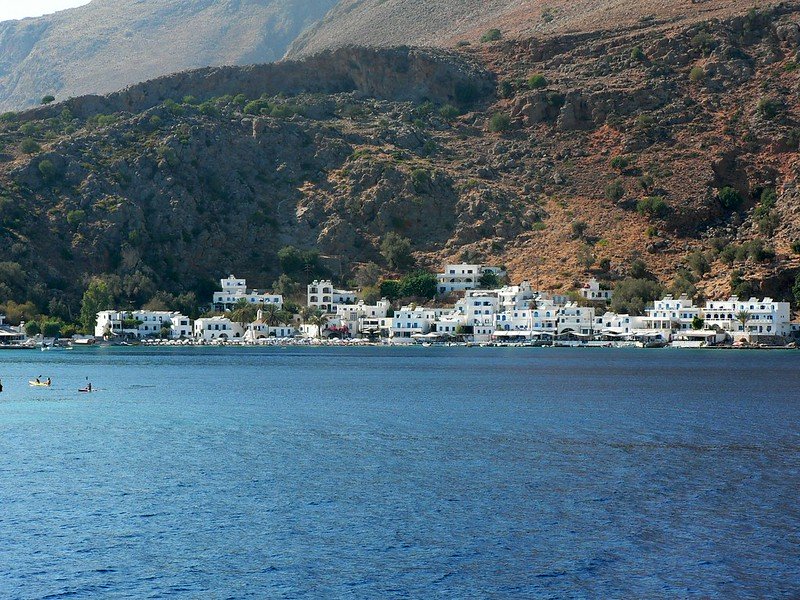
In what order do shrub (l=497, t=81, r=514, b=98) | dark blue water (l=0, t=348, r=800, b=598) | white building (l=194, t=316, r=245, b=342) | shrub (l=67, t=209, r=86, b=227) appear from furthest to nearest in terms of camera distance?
shrub (l=497, t=81, r=514, b=98) → shrub (l=67, t=209, r=86, b=227) → white building (l=194, t=316, r=245, b=342) → dark blue water (l=0, t=348, r=800, b=598)

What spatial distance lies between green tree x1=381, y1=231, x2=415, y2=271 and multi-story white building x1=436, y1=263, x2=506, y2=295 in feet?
17.8

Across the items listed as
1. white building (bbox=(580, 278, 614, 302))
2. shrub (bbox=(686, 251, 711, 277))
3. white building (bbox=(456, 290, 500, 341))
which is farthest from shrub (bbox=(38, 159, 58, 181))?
shrub (bbox=(686, 251, 711, 277))

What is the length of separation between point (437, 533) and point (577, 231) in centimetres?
10086

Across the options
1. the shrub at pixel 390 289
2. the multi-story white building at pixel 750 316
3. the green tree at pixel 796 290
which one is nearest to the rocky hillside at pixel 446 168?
the green tree at pixel 796 290

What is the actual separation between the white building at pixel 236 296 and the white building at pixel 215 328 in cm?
300

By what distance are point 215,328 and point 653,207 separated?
48850 mm

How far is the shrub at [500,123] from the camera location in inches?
5940

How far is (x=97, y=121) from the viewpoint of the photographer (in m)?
148

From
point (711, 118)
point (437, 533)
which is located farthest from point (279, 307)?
point (437, 533)

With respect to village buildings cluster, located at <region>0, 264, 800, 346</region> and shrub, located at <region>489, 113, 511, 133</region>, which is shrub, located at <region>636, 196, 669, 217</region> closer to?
village buildings cluster, located at <region>0, 264, 800, 346</region>

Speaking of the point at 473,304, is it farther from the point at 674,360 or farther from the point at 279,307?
the point at 674,360

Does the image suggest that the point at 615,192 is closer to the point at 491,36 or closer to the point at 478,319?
the point at 478,319

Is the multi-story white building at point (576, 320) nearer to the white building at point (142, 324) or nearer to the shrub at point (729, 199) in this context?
the shrub at point (729, 199)

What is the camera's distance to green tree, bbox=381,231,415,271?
130 m
